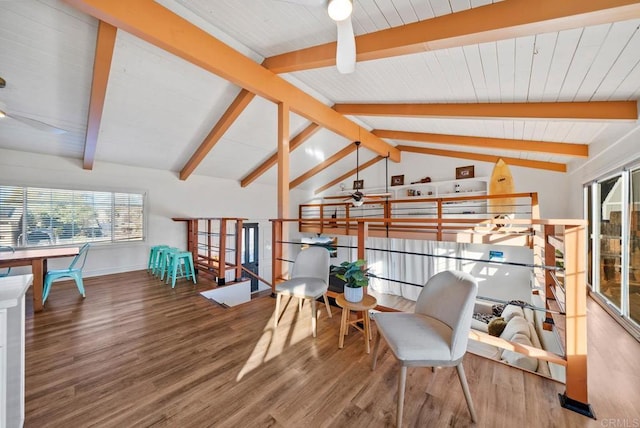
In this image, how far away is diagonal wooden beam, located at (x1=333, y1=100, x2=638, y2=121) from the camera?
249cm

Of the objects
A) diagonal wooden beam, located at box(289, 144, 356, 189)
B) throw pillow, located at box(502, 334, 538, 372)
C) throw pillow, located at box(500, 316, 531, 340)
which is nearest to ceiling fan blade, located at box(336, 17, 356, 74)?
throw pillow, located at box(502, 334, 538, 372)

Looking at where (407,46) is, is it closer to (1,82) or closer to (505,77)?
(505,77)

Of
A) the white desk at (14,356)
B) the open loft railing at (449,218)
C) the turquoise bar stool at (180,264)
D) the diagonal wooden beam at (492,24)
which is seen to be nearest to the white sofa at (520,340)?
the open loft railing at (449,218)

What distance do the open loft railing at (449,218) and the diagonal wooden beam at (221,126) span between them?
79.1 inches

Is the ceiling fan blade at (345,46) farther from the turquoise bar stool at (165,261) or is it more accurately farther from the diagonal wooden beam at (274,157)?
the turquoise bar stool at (165,261)

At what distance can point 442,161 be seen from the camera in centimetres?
670

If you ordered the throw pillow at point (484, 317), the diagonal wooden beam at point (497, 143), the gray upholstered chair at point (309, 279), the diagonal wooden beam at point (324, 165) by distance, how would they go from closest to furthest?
the gray upholstered chair at point (309, 279) < the diagonal wooden beam at point (497, 143) < the throw pillow at point (484, 317) < the diagonal wooden beam at point (324, 165)

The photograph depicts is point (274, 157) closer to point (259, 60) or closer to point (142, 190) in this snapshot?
point (259, 60)

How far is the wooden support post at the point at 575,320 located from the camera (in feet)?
4.67

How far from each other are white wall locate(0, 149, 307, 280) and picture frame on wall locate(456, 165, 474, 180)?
5.81 meters

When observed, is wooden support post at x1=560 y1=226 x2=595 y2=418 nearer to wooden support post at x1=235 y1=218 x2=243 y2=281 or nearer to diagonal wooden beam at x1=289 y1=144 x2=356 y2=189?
wooden support post at x1=235 y1=218 x2=243 y2=281

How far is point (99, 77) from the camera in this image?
2.76 meters

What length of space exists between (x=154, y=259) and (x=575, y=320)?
6094mm

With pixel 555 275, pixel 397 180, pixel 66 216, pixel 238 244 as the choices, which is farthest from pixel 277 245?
pixel 397 180
